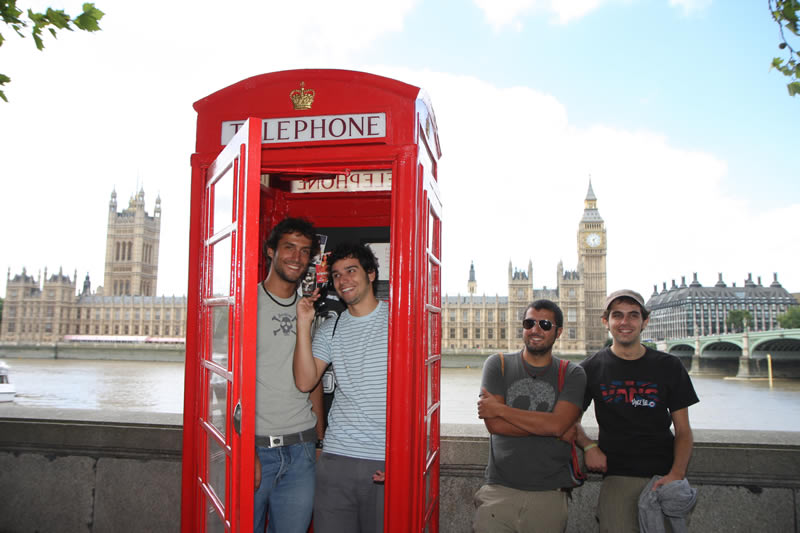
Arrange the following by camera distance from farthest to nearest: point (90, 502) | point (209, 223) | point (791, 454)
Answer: point (90, 502), point (791, 454), point (209, 223)

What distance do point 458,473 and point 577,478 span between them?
65 centimetres

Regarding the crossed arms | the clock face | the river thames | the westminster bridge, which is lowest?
the river thames

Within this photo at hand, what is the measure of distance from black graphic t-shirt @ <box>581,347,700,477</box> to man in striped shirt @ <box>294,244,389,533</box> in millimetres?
715

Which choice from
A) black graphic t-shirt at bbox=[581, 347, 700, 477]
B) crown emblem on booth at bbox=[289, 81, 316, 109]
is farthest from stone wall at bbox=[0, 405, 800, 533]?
crown emblem on booth at bbox=[289, 81, 316, 109]

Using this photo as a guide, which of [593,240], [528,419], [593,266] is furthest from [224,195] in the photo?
[593,240]

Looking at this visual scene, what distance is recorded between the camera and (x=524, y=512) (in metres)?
1.77

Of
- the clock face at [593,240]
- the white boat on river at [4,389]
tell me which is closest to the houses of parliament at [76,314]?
the white boat on river at [4,389]

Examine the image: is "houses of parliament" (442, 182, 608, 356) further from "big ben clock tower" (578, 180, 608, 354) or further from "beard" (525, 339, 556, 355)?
"beard" (525, 339, 556, 355)

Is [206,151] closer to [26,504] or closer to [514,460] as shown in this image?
[514,460]

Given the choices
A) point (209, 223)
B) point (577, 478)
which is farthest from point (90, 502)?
point (577, 478)

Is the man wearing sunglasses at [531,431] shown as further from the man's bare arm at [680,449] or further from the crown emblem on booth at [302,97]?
the crown emblem on booth at [302,97]

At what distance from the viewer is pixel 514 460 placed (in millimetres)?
1813

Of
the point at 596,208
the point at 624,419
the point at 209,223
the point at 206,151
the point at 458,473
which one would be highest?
the point at 596,208

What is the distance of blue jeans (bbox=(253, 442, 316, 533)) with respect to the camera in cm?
168
